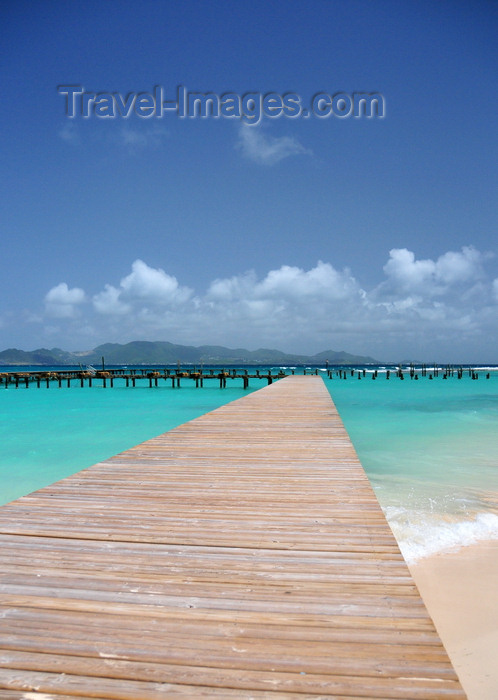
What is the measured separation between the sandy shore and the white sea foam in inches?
5.7

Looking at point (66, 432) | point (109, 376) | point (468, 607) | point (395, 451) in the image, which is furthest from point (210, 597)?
point (109, 376)

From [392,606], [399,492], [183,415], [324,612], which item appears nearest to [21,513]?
[324,612]

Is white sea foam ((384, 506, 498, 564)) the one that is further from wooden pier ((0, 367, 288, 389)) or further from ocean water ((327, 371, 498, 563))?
wooden pier ((0, 367, 288, 389))

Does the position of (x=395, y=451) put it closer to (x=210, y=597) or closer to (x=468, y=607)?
(x=468, y=607)

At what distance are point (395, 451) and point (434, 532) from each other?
5.79 meters

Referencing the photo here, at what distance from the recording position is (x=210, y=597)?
1883 millimetres

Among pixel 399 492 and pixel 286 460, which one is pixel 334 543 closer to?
pixel 286 460

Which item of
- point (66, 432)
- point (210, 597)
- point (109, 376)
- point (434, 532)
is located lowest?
point (66, 432)

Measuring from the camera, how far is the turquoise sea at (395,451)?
17.9 feet

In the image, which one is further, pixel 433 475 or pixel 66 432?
pixel 66 432

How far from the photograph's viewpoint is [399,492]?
6824 millimetres

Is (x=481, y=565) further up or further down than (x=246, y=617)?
further down

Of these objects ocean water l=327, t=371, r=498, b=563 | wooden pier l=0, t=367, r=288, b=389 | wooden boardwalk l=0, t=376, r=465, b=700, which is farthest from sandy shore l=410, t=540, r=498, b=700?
wooden pier l=0, t=367, r=288, b=389

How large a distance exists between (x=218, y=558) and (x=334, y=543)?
26.9 inches
